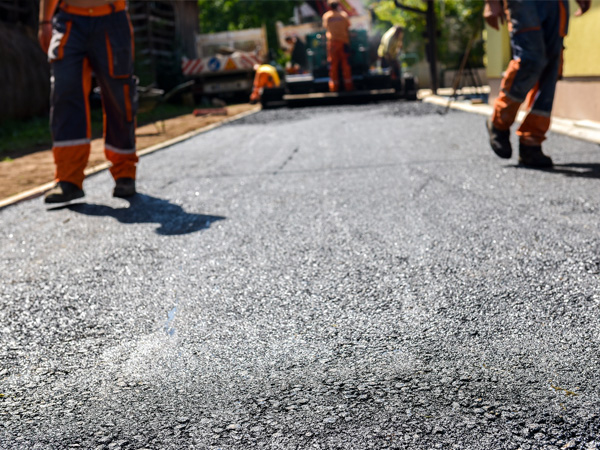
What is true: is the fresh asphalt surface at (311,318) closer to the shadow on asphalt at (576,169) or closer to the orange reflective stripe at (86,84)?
the shadow on asphalt at (576,169)

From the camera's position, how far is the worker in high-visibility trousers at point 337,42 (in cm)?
1467

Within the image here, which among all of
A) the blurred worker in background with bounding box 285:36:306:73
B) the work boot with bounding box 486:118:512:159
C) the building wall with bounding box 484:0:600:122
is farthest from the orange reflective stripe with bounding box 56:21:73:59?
the blurred worker in background with bounding box 285:36:306:73

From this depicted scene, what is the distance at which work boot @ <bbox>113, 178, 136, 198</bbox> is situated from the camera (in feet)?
15.7

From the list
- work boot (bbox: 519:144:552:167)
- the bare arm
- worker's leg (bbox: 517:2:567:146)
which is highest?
the bare arm

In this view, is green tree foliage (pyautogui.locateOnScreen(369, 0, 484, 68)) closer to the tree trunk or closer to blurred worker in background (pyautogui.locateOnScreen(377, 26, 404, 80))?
blurred worker in background (pyautogui.locateOnScreen(377, 26, 404, 80))

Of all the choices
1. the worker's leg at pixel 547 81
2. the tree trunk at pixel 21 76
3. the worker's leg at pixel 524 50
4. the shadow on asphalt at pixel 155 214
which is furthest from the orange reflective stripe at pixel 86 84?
the tree trunk at pixel 21 76

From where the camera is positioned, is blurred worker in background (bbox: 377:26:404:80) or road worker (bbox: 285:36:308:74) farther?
road worker (bbox: 285:36:308:74)

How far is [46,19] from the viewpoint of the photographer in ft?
15.2

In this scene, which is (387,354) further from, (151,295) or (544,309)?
(151,295)

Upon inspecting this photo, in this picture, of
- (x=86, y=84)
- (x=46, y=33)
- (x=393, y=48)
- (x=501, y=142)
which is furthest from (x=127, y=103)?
(x=393, y=48)

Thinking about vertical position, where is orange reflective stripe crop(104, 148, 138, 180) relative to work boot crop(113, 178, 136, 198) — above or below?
above

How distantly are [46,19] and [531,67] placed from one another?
2896 millimetres

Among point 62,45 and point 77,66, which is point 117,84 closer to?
point 77,66

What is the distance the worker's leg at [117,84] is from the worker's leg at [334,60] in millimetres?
10340
